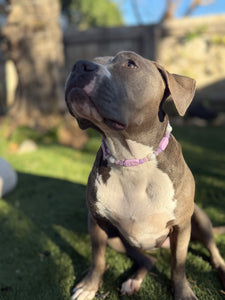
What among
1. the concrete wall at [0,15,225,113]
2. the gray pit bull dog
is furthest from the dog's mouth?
the concrete wall at [0,15,225,113]

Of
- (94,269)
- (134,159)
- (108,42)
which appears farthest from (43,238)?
(108,42)

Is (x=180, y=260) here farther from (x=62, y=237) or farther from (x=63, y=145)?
(x=63, y=145)

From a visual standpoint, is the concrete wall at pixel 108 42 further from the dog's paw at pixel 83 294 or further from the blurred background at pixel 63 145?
the dog's paw at pixel 83 294

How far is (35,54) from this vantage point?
730 centimetres

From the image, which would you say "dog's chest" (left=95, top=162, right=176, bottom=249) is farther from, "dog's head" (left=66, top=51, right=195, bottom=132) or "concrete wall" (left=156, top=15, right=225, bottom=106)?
"concrete wall" (left=156, top=15, right=225, bottom=106)

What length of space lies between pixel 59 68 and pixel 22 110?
1503 mm

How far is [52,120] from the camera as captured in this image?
7.62 m

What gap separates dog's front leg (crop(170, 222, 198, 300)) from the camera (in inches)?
88.9

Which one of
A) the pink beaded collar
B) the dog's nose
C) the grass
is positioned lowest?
the grass

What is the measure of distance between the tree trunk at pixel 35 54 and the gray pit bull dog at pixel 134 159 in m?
5.77

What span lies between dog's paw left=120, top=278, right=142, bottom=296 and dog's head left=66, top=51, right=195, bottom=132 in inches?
54.0

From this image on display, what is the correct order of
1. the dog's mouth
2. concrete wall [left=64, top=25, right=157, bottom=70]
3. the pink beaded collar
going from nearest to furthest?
1. the dog's mouth
2. the pink beaded collar
3. concrete wall [left=64, top=25, right=157, bottom=70]

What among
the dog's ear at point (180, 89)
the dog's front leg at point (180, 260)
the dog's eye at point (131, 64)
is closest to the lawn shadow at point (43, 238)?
the dog's front leg at point (180, 260)

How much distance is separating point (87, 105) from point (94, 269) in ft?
4.93
